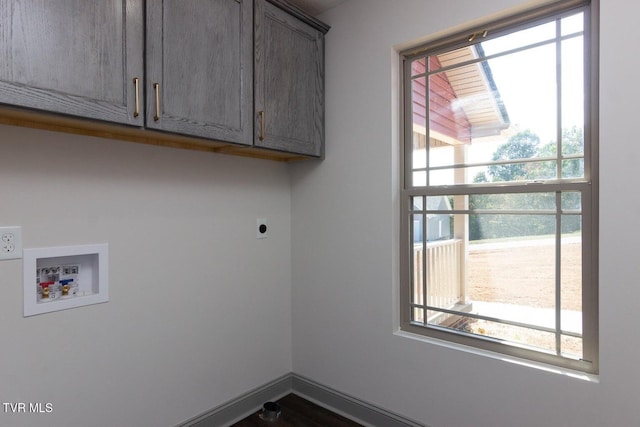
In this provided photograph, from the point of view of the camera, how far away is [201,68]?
1.62m

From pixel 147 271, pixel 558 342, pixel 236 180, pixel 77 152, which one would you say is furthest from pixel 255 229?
pixel 558 342

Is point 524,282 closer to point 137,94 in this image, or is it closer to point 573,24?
point 573,24

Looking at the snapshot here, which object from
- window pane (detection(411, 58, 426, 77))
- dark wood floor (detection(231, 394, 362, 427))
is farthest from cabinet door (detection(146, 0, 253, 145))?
dark wood floor (detection(231, 394, 362, 427))

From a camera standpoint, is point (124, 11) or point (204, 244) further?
point (204, 244)

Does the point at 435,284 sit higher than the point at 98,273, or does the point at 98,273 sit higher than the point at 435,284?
the point at 98,273

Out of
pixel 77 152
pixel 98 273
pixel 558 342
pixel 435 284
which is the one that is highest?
pixel 77 152

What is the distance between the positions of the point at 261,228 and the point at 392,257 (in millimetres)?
889

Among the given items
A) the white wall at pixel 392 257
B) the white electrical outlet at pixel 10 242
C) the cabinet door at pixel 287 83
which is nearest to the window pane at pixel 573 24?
the white wall at pixel 392 257

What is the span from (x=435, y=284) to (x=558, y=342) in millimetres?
612

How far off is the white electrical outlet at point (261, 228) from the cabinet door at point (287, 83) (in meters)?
0.55

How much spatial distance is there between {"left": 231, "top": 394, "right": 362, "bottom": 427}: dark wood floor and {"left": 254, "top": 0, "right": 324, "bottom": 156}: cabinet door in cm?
164

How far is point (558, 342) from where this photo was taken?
158 centimetres

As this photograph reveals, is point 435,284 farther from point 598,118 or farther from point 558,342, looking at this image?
point 598,118

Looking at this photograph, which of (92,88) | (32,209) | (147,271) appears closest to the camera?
(92,88)
